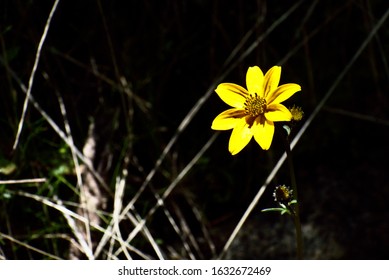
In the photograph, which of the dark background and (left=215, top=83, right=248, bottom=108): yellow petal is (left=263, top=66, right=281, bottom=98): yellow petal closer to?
(left=215, top=83, right=248, bottom=108): yellow petal

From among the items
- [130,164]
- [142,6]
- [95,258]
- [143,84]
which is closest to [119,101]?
[143,84]

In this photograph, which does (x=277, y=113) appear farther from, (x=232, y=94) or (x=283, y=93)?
(x=232, y=94)

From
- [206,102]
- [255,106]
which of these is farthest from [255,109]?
[206,102]

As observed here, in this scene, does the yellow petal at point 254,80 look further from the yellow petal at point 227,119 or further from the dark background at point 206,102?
the dark background at point 206,102

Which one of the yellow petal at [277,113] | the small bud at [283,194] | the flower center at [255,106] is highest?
the flower center at [255,106]

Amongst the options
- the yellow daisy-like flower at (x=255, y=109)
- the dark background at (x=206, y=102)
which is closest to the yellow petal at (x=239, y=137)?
the yellow daisy-like flower at (x=255, y=109)

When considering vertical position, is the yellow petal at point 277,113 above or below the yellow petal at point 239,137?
above
